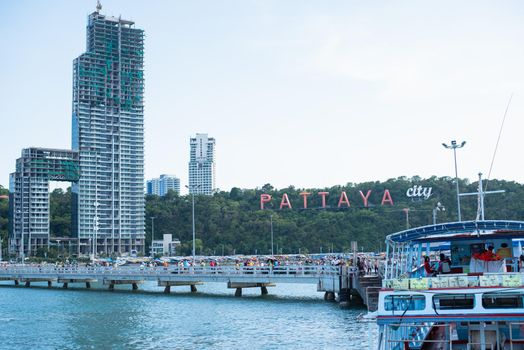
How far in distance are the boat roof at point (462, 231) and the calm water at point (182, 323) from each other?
4.11 metres

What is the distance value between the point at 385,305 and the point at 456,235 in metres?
4.34

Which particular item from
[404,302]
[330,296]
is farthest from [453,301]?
[330,296]

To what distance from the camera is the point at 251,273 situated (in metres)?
66.6

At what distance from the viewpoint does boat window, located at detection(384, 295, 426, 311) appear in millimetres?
23312

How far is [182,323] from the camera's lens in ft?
159

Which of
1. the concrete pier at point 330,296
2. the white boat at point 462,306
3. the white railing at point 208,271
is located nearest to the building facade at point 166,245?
the white railing at point 208,271

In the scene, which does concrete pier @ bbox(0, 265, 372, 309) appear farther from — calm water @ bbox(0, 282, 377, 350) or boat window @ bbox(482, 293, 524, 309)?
boat window @ bbox(482, 293, 524, 309)

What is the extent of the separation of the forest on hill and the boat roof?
403 ft

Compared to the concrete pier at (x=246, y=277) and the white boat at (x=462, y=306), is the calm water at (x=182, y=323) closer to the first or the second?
the concrete pier at (x=246, y=277)

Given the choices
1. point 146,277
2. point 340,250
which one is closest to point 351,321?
point 146,277

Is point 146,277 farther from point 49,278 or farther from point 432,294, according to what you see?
point 432,294

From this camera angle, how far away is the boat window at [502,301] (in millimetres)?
22484

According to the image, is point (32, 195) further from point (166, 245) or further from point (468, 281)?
point (468, 281)

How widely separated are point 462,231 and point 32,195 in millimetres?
181920
